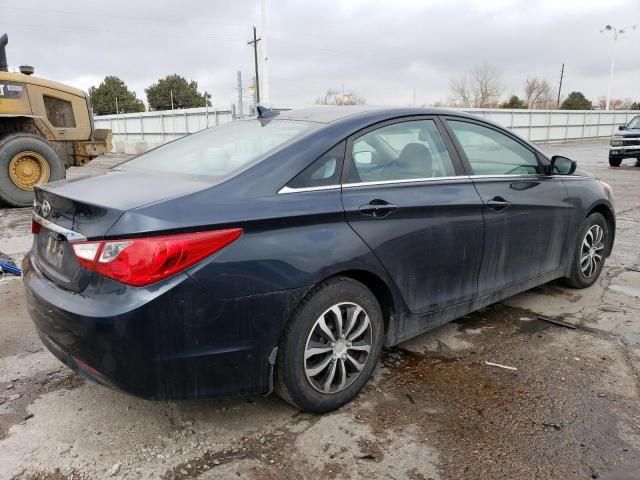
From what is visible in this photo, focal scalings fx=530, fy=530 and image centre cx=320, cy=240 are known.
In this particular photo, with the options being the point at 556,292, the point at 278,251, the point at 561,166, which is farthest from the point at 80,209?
the point at 556,292

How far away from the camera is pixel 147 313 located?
6.95 feet

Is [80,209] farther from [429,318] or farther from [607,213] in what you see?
[607,213]

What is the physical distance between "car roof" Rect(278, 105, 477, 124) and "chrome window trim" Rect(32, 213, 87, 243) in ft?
4.60

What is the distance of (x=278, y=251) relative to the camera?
7.73 ft

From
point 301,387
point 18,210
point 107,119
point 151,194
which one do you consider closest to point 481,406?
point 301,387

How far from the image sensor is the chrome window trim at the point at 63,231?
2268 millimetres

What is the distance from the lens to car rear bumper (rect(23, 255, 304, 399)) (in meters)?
2.14

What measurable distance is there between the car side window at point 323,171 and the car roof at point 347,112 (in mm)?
284

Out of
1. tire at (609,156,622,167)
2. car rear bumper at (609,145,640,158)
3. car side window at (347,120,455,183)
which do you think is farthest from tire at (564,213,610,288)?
tire at (609,156,622,167)

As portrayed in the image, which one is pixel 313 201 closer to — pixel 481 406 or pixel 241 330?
pixel 241 330

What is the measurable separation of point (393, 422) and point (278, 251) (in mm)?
1074

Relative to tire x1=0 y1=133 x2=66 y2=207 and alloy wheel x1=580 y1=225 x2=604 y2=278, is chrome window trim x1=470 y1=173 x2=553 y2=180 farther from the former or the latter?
tire x1=0 y1=133 x2=66 y2=207

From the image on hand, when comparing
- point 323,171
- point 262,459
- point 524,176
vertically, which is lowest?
point 262,459

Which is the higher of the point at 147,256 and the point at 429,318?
the point at 147,256
